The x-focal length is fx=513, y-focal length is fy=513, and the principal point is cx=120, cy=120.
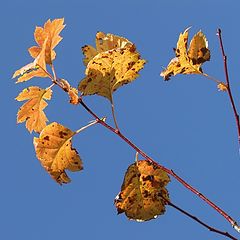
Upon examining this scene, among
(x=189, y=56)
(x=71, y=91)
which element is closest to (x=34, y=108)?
(x=71, y=91)

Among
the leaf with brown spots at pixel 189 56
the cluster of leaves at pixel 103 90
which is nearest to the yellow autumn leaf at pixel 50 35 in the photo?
the cluster of leaves at pixel 103 90

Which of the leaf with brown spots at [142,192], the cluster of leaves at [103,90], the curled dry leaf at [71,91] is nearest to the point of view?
the curled dry leaf at [71,91]

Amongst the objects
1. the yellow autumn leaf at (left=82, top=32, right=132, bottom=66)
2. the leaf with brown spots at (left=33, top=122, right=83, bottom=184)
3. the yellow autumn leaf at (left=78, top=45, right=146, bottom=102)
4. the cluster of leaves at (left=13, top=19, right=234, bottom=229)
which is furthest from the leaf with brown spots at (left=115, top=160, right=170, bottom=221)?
the yellow autumn leaf at (left=82, top=32, right=132, bottom=66)

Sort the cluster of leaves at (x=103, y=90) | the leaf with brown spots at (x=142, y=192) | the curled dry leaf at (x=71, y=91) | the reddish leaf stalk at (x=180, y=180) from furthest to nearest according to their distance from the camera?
the leaf with brown spots at (x=142, y=192) < the cluster of leaves at (x=103, y=90) < the curled dry leaf at (x=71, y=91) < the reddish leaf stalk at (x=180, y=180)

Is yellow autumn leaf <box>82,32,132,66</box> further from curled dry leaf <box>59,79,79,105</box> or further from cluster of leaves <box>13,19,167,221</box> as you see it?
curled dry leaf <box>59,79,79,105</box>

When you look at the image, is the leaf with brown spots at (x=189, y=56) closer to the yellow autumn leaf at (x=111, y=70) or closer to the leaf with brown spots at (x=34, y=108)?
the yellow autumn leaf at (x=111, y=70)

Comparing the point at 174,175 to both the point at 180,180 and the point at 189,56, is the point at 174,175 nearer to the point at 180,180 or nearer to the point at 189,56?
the point at 180,180
